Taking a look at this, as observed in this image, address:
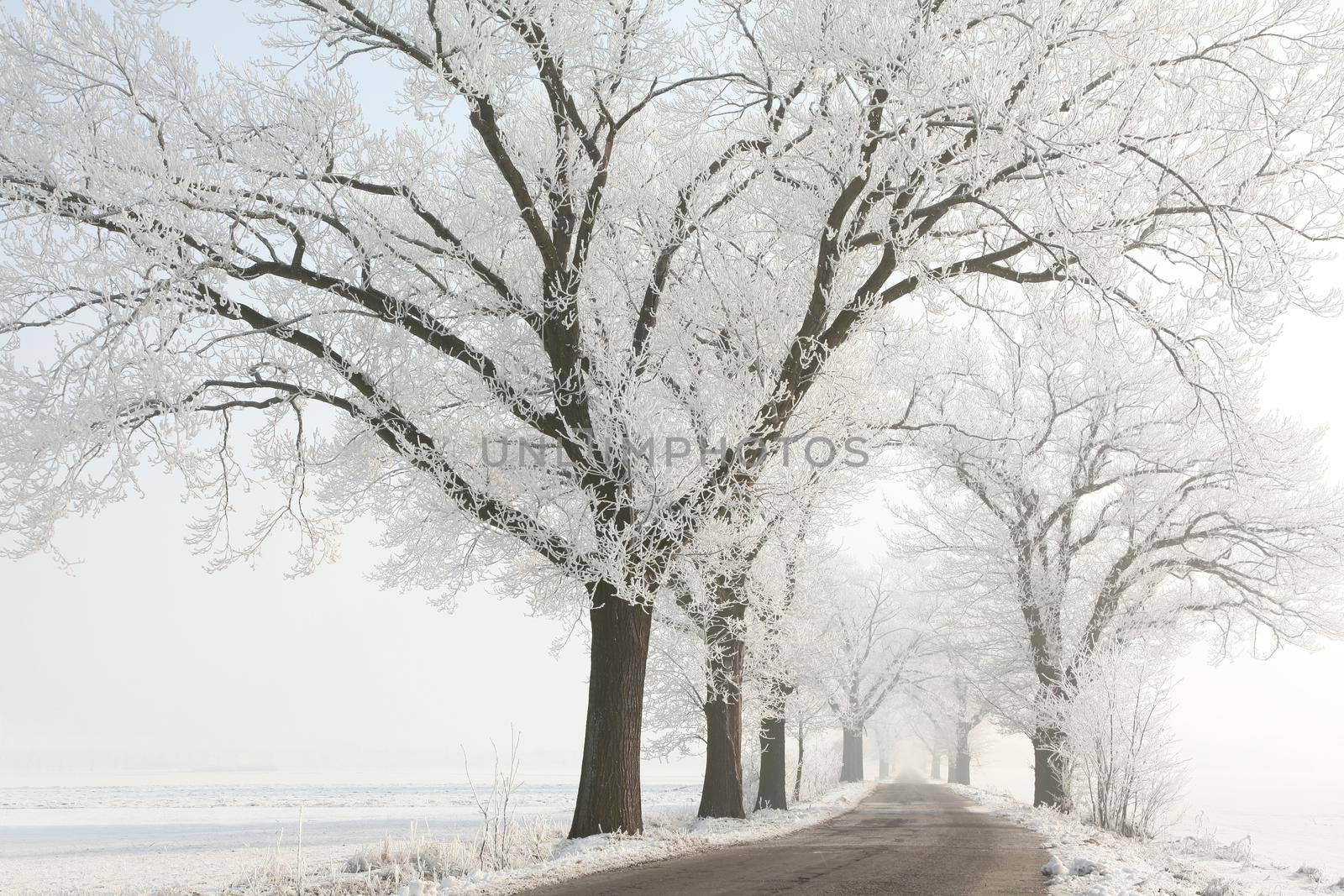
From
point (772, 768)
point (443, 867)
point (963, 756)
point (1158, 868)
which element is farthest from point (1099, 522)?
point (963, 756)

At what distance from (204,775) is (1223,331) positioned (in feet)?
150

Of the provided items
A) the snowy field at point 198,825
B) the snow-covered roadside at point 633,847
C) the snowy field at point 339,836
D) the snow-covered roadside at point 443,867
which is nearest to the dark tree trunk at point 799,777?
the snowy field at point 198,825

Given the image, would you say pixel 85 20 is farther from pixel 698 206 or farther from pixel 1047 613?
pixel 1047 613

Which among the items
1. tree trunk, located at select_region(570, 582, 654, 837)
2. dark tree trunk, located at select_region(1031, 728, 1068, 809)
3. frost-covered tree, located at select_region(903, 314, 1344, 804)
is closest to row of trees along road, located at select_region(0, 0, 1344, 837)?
tree trunk, located at select_region(570, 582, 654, 837)

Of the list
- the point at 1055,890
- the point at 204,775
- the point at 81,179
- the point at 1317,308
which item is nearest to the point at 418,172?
the point at 81,179

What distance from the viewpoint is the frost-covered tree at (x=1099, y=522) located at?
1730cm

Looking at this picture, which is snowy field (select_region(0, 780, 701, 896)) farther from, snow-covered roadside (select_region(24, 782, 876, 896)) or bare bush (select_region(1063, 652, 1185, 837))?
bare bush (select_region(1063, 652, 1185, 837))

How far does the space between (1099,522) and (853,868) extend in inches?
560

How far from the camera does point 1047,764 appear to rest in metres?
19.4

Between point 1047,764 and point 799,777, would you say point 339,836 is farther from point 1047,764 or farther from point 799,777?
point 1047,764

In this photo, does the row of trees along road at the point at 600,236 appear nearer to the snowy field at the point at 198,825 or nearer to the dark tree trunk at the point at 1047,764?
the snowy field at the point at 198,825

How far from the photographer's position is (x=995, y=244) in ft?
32.4

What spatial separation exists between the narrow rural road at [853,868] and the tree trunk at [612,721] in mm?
992

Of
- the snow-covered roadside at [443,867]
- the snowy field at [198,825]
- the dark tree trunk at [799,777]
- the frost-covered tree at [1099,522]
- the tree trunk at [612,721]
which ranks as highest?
the frost-covered tree at [1099,522]
